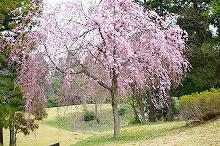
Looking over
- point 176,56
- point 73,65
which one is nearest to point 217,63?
point 176,56

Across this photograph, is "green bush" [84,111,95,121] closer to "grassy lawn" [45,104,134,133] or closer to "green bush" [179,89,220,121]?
"grassy lawn" [45,104,134,133]

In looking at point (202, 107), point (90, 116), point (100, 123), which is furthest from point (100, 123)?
point (202, 107)

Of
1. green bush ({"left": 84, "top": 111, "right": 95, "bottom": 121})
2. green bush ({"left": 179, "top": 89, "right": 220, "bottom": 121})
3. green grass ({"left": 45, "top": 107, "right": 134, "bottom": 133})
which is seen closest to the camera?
green bush ({"left": 179, "top": 89, "right": 220, "bottom": 121})

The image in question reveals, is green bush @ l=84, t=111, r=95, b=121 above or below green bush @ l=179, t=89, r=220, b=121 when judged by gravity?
below

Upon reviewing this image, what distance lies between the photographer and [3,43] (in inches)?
555

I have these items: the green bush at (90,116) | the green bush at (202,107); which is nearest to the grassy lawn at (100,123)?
the green bush at (90,116)

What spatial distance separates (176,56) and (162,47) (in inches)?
38.1

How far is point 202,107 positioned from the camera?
13.9m

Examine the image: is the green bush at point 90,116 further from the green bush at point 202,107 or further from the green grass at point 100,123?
the green bush at point 202,107

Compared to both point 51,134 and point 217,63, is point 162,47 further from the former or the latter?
point 51,134

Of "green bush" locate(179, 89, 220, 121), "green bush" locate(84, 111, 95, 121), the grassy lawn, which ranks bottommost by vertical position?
the grassy lawn

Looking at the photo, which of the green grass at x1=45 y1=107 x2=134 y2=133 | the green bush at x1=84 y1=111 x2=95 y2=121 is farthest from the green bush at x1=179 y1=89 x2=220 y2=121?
the green bush at x1=84 y1=111 x2=95 y2=121

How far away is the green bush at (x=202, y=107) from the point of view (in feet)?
44.5

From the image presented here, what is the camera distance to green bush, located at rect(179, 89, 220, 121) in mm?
13557
